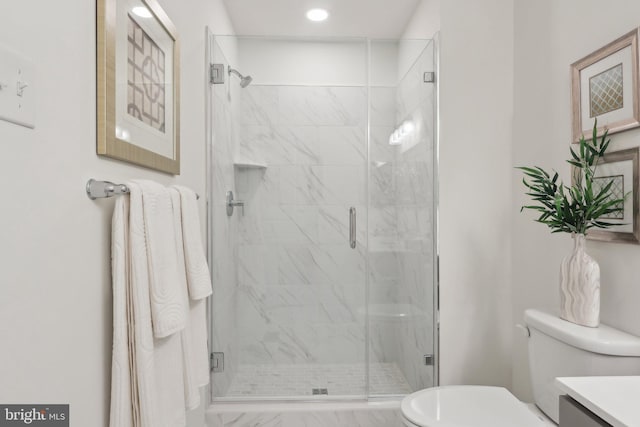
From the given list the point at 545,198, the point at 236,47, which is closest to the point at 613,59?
the point at 545,198

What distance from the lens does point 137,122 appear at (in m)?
1.28

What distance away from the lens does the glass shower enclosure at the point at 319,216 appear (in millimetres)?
2381

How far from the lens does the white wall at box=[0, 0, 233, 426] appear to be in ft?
2.47

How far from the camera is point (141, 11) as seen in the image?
1.31 metres

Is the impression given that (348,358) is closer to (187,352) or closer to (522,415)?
(522,415)

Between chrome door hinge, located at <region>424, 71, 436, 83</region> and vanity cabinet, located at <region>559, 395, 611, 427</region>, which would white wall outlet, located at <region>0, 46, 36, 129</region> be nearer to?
vanity cabinet, located at <region>559, 395, 611, 427</region>

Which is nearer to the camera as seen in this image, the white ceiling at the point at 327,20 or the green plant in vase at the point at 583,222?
the green plant in vase at the point at 583,222

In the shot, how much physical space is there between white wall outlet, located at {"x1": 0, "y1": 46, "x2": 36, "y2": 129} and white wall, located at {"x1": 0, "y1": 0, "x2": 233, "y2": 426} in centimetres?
2

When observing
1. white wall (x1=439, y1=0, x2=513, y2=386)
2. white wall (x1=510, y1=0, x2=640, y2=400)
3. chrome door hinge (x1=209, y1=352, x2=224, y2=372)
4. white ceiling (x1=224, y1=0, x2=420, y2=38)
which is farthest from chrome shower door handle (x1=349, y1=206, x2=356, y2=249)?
white ceiling (x1=224, y1=0, x2=420, y2=38)

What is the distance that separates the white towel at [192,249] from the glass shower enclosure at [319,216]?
0.87 meters

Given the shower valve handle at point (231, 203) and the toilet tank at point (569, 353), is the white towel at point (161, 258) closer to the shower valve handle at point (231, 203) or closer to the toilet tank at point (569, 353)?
the shower valve handle at point (231, 203)

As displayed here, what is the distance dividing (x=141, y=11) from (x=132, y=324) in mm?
897

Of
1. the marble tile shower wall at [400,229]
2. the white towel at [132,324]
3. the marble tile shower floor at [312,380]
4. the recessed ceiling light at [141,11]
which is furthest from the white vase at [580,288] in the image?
the recessed ceiling light at [141,11]

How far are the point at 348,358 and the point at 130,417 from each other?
157 centimetres
